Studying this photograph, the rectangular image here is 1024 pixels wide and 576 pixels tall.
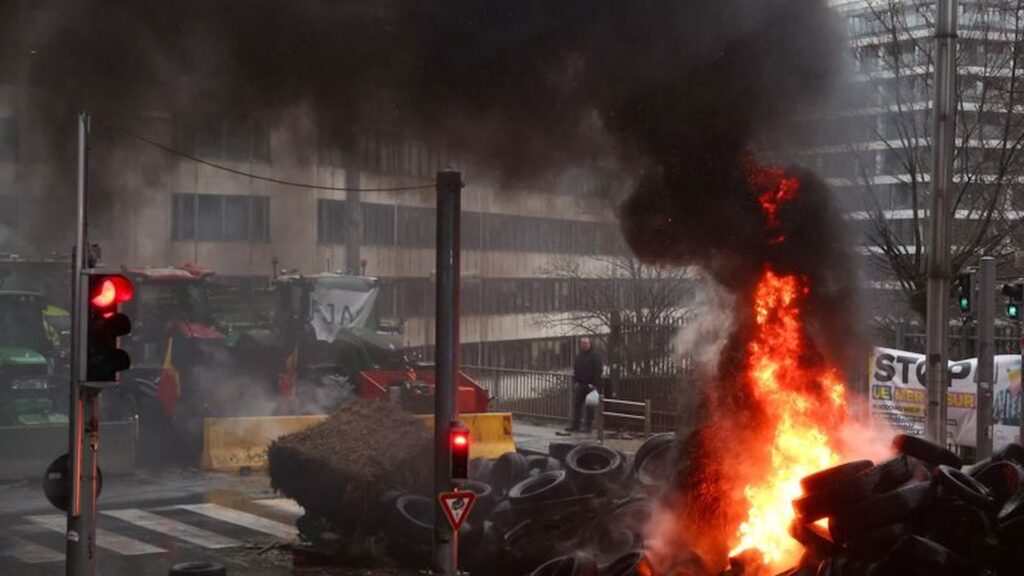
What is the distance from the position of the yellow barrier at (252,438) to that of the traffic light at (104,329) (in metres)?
9.57

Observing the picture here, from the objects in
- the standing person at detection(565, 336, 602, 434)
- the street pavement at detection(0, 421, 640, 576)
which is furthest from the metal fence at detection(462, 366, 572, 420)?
the street pavement at detection(0, 421, 640, 576)

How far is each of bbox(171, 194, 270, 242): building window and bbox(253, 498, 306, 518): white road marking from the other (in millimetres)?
4111

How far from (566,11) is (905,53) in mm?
11167

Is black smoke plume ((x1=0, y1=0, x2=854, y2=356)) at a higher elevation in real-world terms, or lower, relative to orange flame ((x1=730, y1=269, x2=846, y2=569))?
higher

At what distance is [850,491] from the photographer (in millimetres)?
8930

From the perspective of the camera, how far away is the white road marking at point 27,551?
12.3m

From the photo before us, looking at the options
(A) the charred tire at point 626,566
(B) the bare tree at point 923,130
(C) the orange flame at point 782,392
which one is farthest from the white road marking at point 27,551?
(B) the bare tree at point 923,130

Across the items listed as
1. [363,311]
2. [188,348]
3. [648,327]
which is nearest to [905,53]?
[648,327]

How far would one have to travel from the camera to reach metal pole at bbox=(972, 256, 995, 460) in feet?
47.1

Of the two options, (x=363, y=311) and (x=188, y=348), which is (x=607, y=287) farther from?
(x=188, y=348)

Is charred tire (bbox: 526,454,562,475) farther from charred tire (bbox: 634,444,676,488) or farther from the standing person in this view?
the standing person

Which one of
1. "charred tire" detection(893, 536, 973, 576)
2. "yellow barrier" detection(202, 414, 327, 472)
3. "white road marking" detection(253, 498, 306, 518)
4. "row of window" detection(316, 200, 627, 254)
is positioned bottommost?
"white road marking" detection(253, 498, 306, 518)

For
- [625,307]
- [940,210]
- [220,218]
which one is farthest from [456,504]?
[625,307]

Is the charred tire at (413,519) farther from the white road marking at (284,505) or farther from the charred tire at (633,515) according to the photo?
the white road marking at (284,505)
